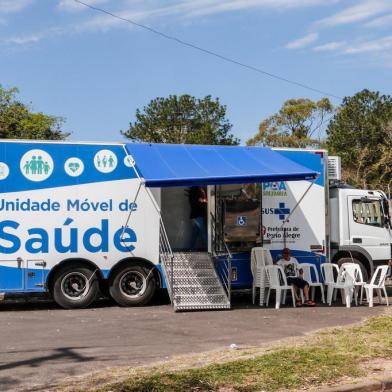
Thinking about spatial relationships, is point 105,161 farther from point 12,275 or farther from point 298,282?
point 298,282

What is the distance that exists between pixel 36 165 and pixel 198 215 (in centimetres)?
404

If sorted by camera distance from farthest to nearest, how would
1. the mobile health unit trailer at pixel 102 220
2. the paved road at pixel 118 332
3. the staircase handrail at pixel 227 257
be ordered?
the staircase handrail at pixel 227 257
the mobile health unit trailer at pixel 102 220
the paved road at pixel 118 332

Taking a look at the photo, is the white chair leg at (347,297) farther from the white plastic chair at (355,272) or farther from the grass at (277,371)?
the grass at (277,371)

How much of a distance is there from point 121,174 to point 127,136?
32.7 m

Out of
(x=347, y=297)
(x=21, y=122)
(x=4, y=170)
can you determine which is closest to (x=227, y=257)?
(x=347, y=297)

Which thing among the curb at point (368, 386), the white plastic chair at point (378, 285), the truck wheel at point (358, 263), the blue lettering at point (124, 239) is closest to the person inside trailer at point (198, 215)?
the blue lettering at point (124, 239)

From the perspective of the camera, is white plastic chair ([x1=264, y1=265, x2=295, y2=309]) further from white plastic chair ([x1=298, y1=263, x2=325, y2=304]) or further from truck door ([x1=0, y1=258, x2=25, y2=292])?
truck door ([x1=0, y1=258, x2=25, y2=292])

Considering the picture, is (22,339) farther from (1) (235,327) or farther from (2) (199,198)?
(2) (199,198)

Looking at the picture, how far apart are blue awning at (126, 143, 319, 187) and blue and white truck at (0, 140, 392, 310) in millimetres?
22

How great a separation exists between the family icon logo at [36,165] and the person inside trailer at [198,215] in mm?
3495

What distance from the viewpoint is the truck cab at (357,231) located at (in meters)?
15.2

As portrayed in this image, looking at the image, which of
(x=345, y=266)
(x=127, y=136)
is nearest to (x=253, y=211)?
(x=345, y=266)

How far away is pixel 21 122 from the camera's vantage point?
31.9 m

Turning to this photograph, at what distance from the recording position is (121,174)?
531 inches
